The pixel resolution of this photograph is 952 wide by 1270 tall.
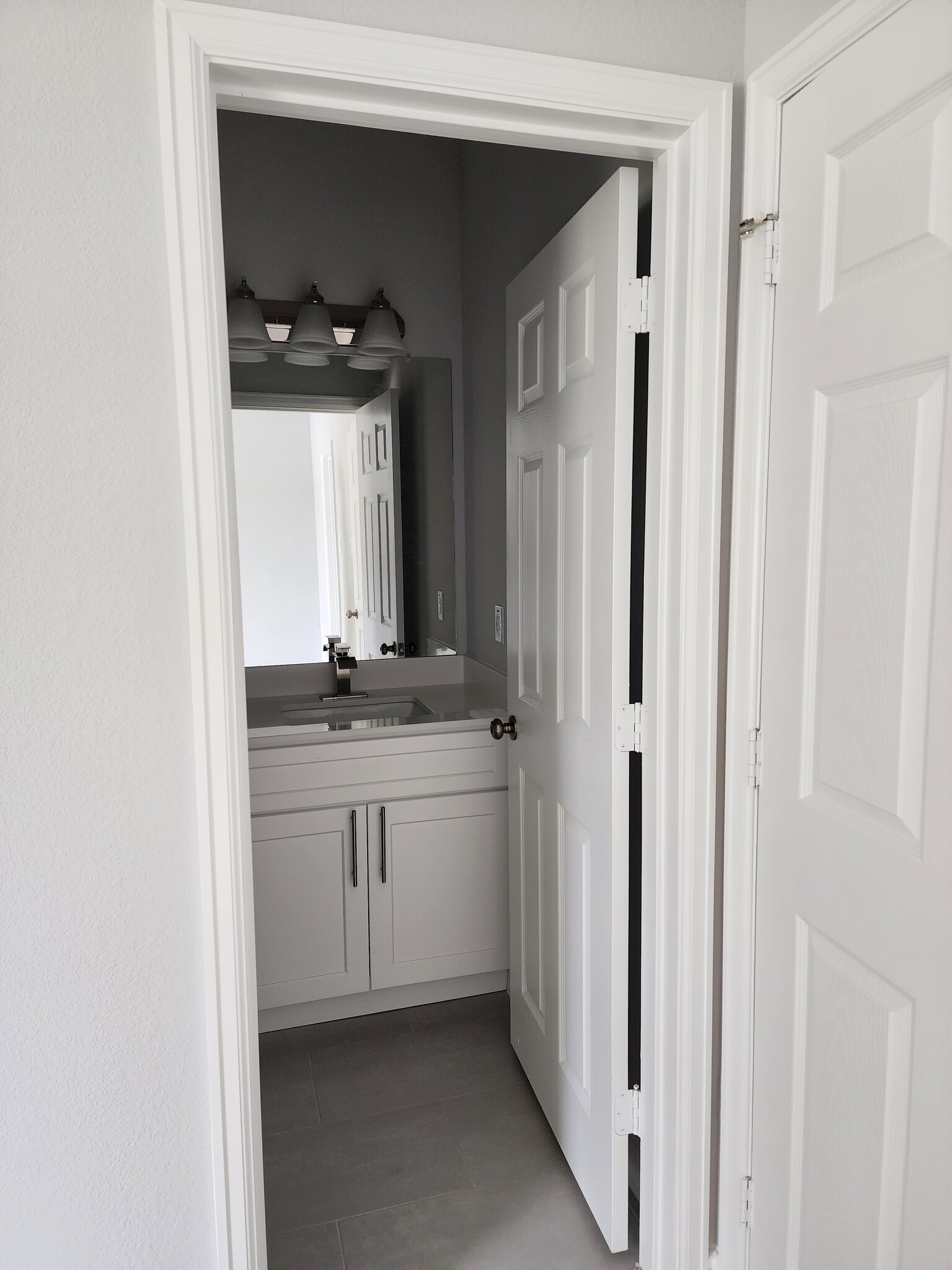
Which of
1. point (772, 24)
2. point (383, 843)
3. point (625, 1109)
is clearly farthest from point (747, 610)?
point (383, 843)

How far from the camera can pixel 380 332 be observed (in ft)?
9.27

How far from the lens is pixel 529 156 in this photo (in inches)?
90.4

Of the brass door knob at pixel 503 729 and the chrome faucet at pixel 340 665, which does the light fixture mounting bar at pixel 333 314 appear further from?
the brass door knob at pixel 503 729

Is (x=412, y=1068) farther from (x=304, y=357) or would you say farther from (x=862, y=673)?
(x=304, y=357)

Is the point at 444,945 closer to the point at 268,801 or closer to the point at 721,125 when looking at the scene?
the point at 268,801

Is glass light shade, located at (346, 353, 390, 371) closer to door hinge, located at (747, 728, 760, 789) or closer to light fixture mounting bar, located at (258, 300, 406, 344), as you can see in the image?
light fixture mounting bar, located at (258, 300, 406, 344)

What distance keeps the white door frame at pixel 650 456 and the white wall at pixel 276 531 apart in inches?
63.7

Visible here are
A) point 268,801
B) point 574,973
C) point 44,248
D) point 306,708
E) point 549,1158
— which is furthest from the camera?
point 306,708

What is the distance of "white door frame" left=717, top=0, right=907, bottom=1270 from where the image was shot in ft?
4.23

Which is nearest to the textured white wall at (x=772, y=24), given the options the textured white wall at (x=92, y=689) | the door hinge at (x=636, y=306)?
the door hinge at (x=636, y=306)

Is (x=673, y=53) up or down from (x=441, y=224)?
down

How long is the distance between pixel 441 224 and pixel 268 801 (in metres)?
2.04

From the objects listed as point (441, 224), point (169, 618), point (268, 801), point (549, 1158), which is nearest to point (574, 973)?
point (549, 1158)

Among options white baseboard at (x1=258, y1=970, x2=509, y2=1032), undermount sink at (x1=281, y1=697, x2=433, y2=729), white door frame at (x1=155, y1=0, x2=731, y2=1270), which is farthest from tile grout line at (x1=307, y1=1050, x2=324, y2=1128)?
undermount sink at (x1=281, y1=697, x2=433, y2=729)
